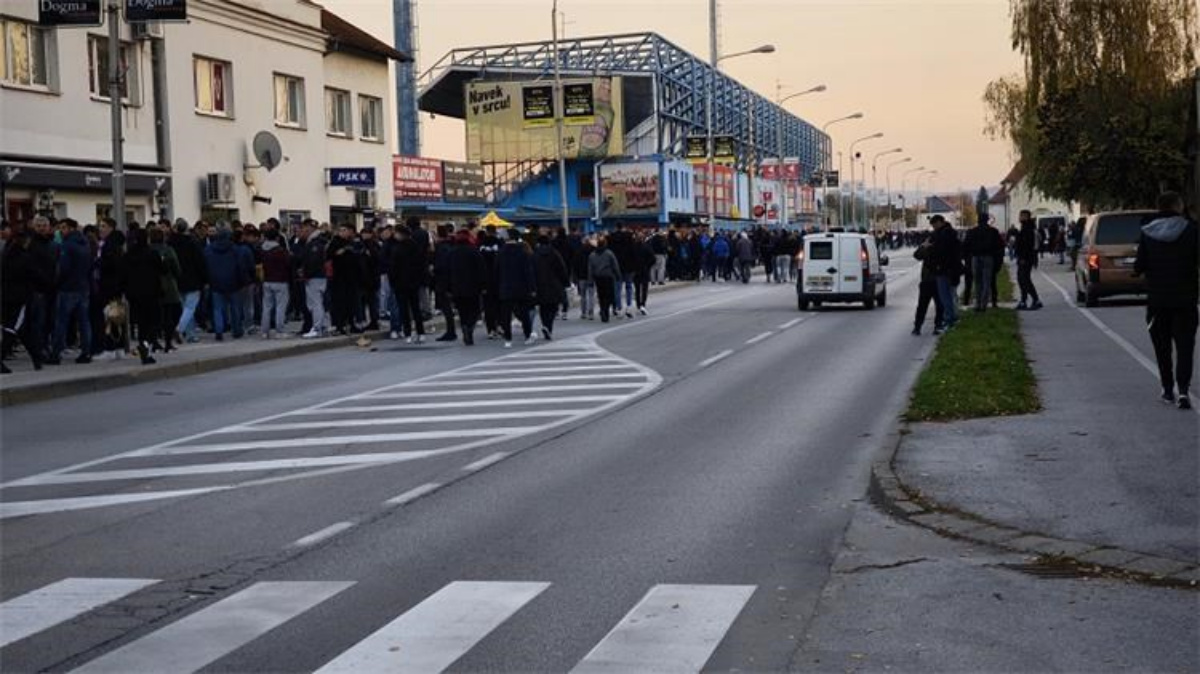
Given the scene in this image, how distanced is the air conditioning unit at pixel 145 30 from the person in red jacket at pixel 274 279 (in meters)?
7.76

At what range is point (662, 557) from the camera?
8391 millimetres

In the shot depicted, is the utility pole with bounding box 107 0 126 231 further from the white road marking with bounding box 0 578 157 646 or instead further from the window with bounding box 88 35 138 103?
the white road marking with bounding box 0 578 157 646

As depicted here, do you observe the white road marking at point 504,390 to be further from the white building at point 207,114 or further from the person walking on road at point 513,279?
the white building at point 207,114

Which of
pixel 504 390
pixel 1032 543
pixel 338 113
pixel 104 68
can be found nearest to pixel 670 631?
pixel 1032 543

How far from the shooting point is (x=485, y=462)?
1216 cm

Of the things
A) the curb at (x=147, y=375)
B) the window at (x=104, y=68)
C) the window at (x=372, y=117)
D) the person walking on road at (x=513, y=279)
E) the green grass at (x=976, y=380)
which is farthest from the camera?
the window at (x=372, y=117)

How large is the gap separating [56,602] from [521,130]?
293 ft

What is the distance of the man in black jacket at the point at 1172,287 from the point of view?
13.7 metres

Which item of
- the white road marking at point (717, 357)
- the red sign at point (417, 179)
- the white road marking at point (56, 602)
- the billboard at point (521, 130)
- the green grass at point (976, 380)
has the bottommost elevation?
the white road marking at point (717, 357)

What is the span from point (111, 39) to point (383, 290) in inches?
377

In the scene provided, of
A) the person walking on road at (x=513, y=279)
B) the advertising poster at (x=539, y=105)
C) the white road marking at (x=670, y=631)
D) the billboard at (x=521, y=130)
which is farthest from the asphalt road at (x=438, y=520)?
the billboard at (x=521, y=130)

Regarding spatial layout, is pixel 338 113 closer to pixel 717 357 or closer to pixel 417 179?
pixel 417 179

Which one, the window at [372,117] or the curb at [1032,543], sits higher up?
the window at [372,117]

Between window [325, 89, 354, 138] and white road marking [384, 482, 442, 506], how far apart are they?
108ft
